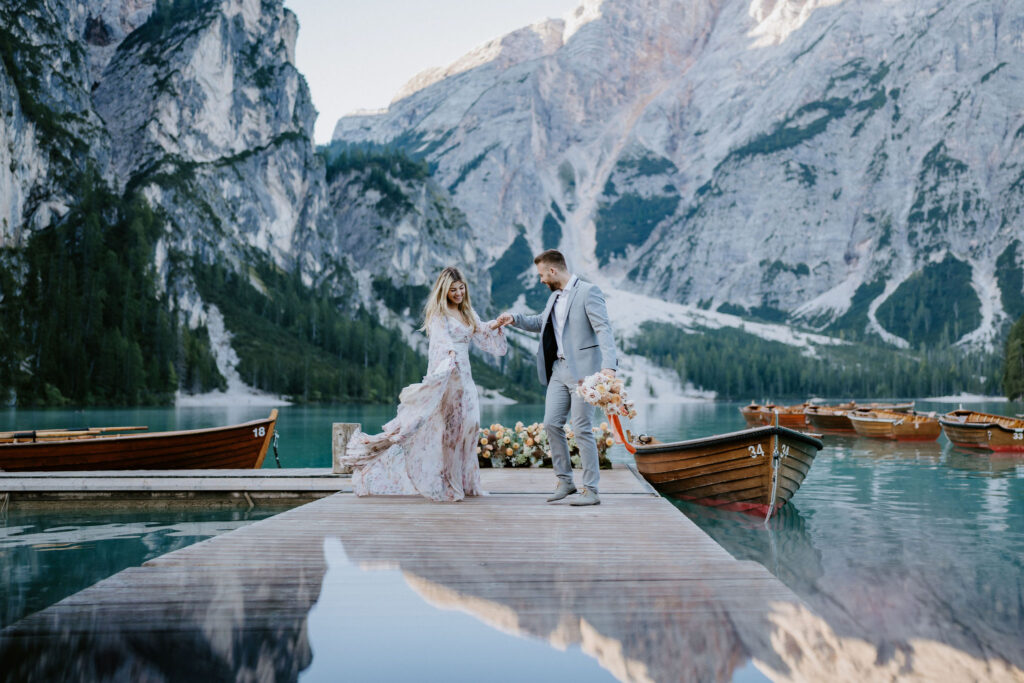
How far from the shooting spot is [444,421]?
10.0 m

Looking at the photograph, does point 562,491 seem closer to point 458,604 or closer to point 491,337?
point 491,337

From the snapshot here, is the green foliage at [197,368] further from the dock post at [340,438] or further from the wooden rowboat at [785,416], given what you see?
the dock post at [340,438]

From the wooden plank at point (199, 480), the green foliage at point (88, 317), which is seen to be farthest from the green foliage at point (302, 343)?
the wooden plank at point (199, 480)

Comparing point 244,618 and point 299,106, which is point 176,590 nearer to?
point 244,618

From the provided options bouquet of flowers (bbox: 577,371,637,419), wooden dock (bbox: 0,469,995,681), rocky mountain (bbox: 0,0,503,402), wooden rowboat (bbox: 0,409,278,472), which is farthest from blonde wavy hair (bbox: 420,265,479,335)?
rocky mountain (bbox: 0,0,503,402)

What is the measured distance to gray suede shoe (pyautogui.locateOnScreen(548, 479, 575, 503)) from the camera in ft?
31.8

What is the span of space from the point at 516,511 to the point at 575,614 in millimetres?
4248

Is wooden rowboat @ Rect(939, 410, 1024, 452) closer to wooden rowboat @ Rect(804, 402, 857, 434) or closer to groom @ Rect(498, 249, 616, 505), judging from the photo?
wooden rowboat @ Rect(804, 402, 857, 434)

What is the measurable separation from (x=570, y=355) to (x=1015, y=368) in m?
92.8

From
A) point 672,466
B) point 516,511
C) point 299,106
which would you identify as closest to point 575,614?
point 516,511

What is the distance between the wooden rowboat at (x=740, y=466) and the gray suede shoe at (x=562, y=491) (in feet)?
19.0

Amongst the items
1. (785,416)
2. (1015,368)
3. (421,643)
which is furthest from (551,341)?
(1015,368)

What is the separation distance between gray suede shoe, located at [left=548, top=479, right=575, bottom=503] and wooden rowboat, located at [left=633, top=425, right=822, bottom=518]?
580cm

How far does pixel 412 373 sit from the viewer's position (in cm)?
15625
